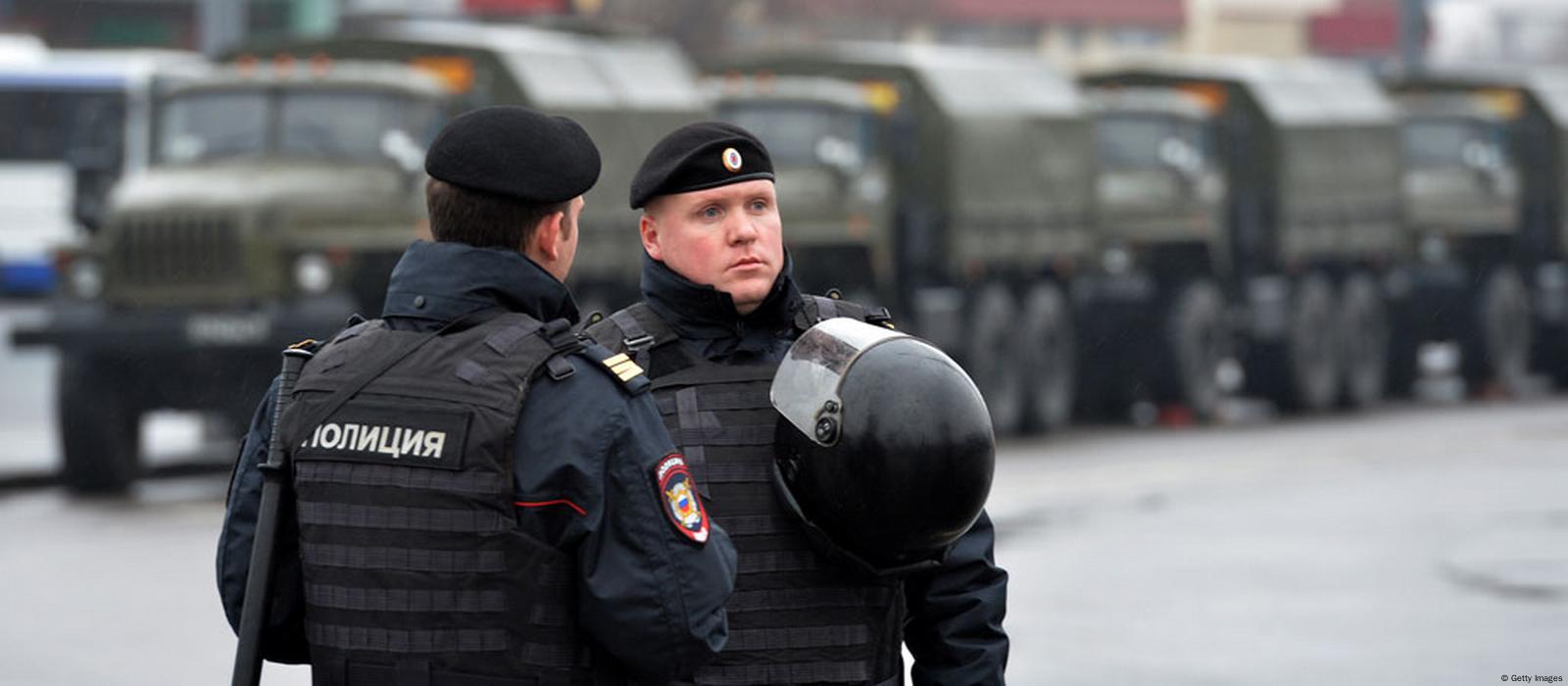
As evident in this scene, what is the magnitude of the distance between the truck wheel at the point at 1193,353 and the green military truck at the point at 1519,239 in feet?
12.3

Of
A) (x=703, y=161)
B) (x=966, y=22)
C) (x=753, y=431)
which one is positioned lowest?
(x=753, y=431)

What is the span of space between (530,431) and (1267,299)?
2064cm

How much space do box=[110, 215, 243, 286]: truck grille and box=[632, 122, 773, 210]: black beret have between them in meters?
10.9

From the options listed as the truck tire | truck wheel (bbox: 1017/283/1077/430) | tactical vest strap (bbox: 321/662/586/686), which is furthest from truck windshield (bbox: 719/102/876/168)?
tactical vest strap (bbox: 321/662/586/686)

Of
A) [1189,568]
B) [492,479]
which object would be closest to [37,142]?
[1189,568]

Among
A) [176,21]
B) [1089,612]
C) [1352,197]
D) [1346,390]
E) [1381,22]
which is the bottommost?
[1089,612]

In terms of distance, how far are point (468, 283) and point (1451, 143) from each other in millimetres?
24531

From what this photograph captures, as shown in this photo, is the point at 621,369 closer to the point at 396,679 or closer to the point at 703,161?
the point at 396,679

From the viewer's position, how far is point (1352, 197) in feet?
84.7

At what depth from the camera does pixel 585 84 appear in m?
18.7

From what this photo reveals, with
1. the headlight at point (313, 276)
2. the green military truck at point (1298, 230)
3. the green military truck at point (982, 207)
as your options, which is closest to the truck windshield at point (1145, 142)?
the green military truck at point (982, 207)

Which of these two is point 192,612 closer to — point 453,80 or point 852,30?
point 453,80

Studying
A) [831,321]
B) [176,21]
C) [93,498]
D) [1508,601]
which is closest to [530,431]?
[831,321]

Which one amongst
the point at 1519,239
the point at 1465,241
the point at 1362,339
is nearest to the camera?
the point at 1362,339
